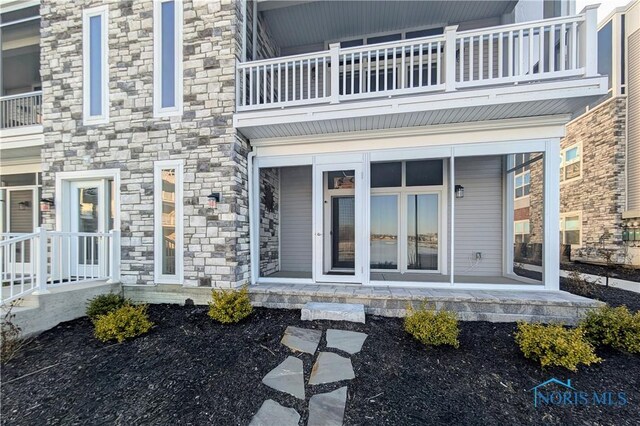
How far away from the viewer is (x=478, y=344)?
136 inches

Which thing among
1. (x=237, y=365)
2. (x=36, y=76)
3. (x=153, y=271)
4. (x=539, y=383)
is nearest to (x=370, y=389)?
(x=237, y=365)

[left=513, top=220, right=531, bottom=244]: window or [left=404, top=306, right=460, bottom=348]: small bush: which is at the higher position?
[left=513, top=220, right=531, bottom=244]: window

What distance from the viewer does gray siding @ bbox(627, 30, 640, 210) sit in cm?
860

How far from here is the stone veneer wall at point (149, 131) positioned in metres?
4.78

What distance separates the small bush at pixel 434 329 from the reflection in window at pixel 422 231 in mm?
3128

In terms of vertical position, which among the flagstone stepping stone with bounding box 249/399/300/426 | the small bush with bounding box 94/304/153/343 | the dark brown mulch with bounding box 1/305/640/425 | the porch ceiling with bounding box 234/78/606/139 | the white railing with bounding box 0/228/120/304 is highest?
the porch ceiling with bounding box 234/78/606/139

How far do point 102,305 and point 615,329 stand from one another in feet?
22.7

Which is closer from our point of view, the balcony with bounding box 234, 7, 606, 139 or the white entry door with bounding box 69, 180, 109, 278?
the balcony with bounding box 234, 7, 606, 139

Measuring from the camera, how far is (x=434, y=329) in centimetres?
330

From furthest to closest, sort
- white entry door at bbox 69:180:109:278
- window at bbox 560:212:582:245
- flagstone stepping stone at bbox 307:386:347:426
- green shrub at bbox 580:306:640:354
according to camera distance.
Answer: window at bbox 560:212:582:245 < white entry door at bbox 69:180:109:278 < green shrub at bbox 580:306:640:354 < flagstone stepping stone at bbox 307:386:347:426

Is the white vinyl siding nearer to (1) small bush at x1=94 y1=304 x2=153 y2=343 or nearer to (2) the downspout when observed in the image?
(2) the downspout

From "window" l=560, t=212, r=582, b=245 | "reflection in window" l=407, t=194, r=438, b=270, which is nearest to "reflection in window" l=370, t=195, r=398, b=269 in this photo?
"reflection in window" l=407, t=194, r=438, b=270

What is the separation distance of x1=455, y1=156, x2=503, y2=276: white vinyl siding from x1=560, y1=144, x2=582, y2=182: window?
24.8 feet

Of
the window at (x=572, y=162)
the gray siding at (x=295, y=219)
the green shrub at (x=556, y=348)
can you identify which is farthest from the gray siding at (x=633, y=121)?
the gray siding at (x=295, y=219)
